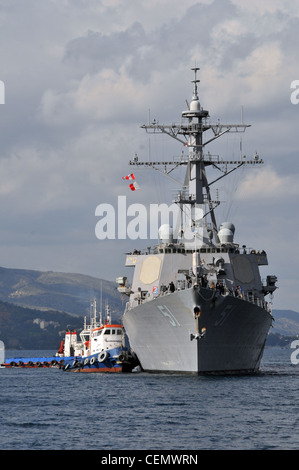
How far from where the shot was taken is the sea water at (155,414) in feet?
103

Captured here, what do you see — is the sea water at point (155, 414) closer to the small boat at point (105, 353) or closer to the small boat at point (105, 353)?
the small boat at point (105, 353)

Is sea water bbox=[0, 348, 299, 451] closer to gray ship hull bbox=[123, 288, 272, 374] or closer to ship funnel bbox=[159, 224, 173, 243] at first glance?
gray ship hull bbox=[123, 288, 272, 374]

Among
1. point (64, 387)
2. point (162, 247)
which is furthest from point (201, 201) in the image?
point (64, 387)

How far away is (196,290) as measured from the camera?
165ft

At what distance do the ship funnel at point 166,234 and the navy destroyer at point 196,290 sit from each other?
70 mm

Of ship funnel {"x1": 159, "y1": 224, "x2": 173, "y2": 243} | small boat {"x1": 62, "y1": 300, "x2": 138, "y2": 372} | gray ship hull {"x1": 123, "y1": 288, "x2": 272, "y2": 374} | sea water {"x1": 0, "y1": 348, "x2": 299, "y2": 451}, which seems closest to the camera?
sea water {"x1": 0, "y1": 348, "x2": 299, "y2": 451}

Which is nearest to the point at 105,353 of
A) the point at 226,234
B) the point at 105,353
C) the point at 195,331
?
the point at 105,353

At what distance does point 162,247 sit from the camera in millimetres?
59531

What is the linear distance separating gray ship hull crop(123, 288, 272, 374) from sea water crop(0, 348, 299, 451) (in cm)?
93

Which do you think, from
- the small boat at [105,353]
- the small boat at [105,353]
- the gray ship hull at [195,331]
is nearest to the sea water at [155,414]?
the gray ship hull at [195,331]

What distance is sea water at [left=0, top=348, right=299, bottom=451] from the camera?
1233 inches

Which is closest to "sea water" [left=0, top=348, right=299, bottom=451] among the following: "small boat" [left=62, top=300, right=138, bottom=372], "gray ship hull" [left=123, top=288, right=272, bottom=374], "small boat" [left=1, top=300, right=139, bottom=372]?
"gray ship hull" [left=123, top=288, right=272, bottom=374]
